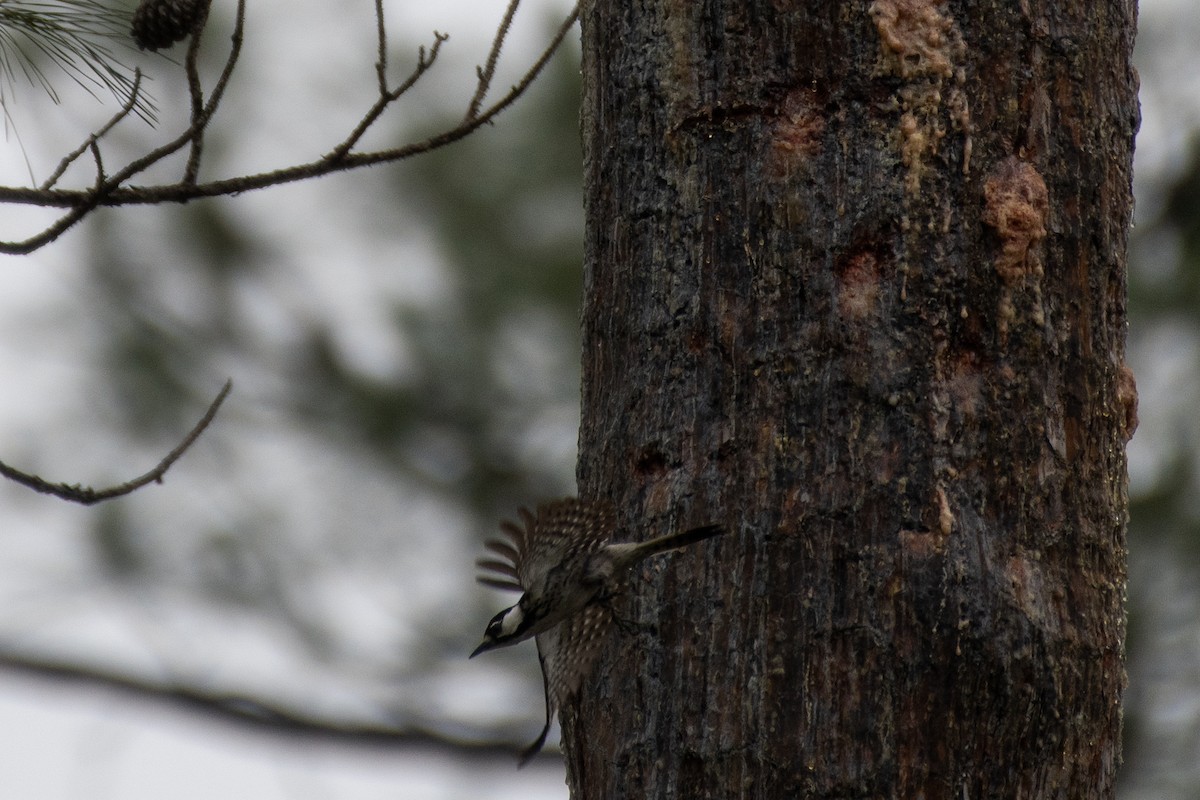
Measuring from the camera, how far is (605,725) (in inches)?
66.4

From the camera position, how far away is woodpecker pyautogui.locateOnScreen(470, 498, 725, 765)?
1.72 m

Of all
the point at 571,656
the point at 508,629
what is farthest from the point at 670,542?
the point at 508,629

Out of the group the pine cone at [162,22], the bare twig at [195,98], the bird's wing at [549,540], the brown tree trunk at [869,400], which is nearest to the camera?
the brown tree trunk at [869,400]

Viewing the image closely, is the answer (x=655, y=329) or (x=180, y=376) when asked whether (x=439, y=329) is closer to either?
(x=180, y=376)

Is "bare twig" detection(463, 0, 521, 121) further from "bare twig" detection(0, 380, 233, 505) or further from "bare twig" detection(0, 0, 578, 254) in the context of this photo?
"bare twig" detection(0, 380, 233, 505)

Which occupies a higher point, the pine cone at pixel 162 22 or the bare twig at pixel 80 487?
the pine cone at pixel 162 22

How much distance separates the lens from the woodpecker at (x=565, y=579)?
172cm

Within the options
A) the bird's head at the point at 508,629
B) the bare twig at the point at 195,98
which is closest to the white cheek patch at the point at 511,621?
the bird's head at the point at 508,629

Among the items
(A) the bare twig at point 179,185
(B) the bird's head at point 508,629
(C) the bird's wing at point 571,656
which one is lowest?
(C) the bird's wing at point 571,656

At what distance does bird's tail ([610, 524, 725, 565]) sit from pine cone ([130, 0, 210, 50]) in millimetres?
924

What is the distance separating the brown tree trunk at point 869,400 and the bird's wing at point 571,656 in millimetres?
30

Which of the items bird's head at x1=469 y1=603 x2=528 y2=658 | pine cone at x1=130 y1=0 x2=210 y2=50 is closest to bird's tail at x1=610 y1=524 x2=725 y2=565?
bird's head at x1=469 y1=603 x2=528 y2=658

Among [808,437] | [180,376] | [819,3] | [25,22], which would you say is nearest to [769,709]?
[808,437]

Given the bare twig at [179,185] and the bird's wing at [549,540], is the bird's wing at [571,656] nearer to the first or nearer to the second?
the bird's wing at [549,540]
